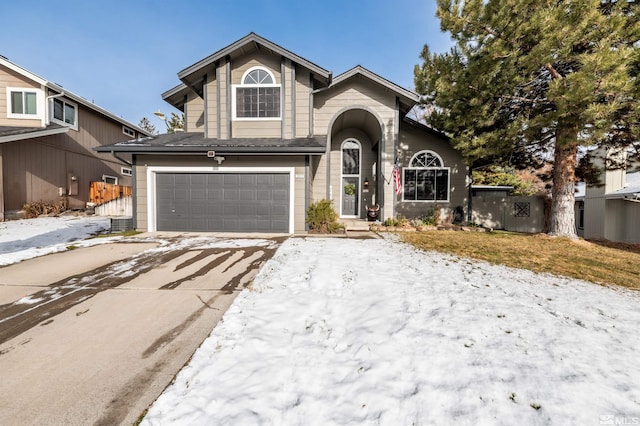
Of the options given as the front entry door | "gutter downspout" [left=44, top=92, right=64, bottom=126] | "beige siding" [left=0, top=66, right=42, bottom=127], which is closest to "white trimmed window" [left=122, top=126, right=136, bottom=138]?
"gutter downspout" [left=44, top=92, right=64, bottom=126]

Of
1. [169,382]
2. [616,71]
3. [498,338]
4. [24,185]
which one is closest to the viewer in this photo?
[169,382]

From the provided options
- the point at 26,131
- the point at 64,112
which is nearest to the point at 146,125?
the point at 64,112

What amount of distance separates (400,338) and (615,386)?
→ 5.10 feet

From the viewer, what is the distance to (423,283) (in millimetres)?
3988

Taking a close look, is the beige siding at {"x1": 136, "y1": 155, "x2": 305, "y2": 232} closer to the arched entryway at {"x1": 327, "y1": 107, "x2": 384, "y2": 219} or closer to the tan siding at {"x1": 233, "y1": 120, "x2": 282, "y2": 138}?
the tan siding at {"x1": 233, "y1": 120, "x2": 282, "y2": 138}

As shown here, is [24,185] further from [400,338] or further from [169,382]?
[400,338]

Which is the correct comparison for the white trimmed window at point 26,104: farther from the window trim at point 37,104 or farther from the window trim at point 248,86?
the window trim at point 248,86

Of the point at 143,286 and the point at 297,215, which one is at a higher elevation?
the point at 297,215

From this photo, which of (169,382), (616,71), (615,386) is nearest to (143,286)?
(169,382)

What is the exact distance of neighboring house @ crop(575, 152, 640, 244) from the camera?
1184 cm

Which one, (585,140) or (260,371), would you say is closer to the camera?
(260,371)

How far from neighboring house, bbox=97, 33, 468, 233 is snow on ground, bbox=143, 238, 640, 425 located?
5.33m

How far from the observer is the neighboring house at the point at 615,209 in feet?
38.8

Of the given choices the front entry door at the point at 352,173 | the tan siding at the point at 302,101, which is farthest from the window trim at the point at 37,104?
the front entry door at the point at 352,173
